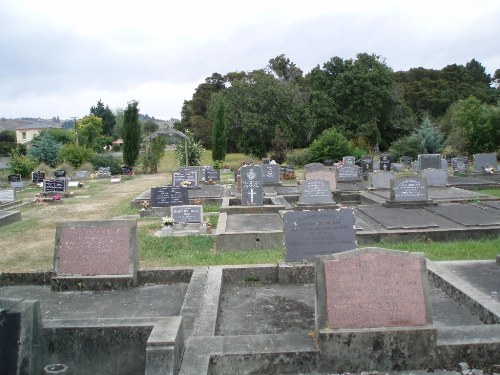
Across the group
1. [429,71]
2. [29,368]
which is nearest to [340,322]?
[29,368]

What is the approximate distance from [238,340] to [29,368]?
1.78 m

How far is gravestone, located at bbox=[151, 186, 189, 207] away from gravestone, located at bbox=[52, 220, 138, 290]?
328 inches

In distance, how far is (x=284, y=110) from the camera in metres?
37.7

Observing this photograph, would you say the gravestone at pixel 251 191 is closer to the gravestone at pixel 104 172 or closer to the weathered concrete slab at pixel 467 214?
the weathered concrete slab at pixel 467 214

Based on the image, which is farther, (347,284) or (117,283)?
(117,283)

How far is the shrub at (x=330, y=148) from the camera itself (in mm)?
30812

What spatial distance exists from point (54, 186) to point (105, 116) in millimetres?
66671

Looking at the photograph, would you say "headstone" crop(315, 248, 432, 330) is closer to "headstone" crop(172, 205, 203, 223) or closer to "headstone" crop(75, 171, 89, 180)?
"headstone" crop(172, 205, 203, 223)

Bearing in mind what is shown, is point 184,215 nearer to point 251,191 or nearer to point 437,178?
point 251,191

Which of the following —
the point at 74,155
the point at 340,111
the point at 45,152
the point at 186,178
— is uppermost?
the point at 340,111

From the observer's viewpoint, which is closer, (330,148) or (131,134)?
(330,148)

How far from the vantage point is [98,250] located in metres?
6.70

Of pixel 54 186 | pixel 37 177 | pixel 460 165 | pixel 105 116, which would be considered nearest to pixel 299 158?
pixel 460 165

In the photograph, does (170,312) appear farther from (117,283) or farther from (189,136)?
(189,136)
